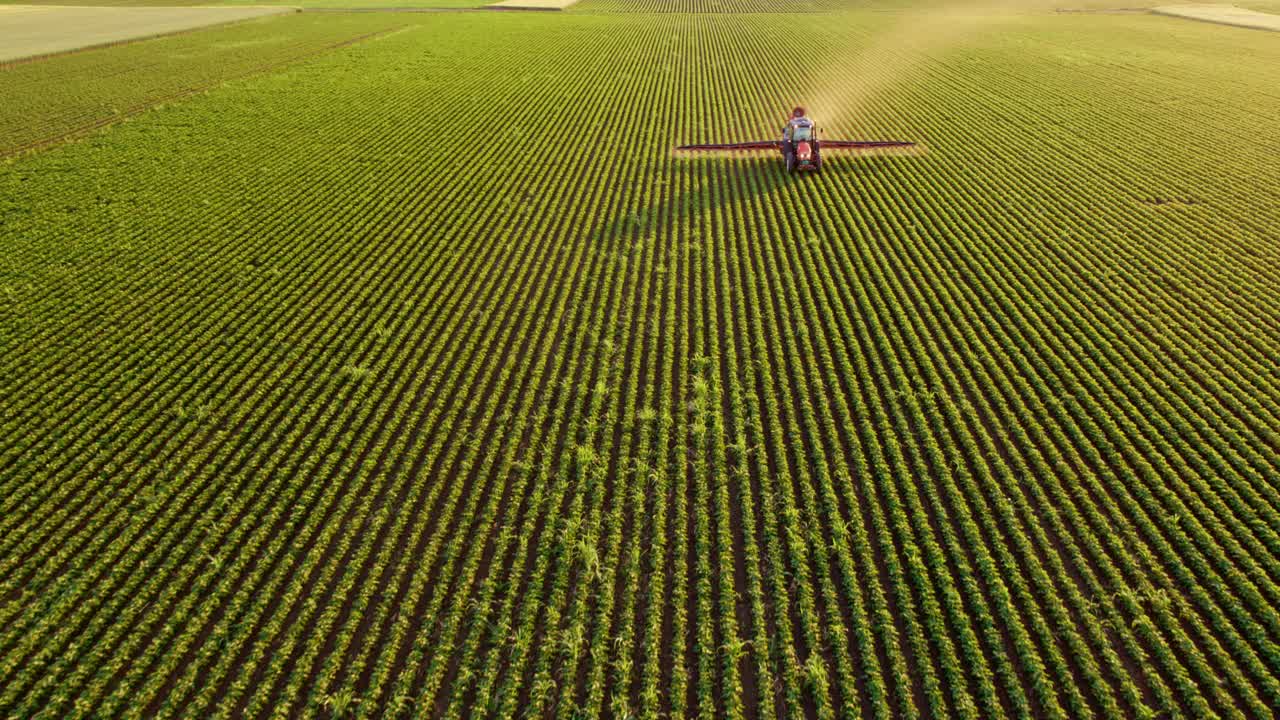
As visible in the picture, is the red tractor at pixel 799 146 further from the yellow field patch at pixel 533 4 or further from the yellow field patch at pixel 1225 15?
the yellow field patch at pixel 1225 15

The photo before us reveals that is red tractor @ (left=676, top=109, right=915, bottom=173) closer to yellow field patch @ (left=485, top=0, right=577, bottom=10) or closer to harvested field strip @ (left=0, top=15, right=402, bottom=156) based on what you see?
harvested field strip @ (left=0, top=15, right=402, bottom=156)

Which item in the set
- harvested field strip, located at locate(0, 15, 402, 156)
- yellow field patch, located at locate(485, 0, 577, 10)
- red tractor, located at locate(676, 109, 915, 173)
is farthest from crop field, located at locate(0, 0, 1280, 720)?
yellow field patch, located at locate(485, 0, 577, 10)

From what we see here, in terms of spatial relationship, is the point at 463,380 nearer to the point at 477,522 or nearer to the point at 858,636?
the point at 477,522

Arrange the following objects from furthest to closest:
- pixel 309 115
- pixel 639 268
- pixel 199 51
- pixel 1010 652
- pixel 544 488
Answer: pixel 199 51, pixel 309 115, pixel 639 268, pixel 544 488, pixel 1010 652

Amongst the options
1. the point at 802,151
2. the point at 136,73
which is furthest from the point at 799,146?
the point at 136,73

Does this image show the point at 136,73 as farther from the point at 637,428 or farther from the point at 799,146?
the point at 637,428

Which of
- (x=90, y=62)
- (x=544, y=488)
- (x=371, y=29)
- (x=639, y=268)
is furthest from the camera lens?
(x=371, y=29)

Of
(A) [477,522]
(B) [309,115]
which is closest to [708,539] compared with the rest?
(A) [477,522]

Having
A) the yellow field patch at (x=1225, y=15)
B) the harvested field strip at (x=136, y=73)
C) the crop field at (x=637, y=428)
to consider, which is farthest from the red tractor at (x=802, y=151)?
the yellow field patch at (x=1225, y=15)
